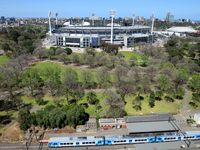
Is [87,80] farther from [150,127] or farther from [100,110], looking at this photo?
[150,127]

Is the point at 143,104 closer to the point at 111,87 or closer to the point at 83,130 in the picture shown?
the point at 111,87

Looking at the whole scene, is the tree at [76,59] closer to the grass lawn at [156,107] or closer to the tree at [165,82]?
the grass lawn at [156,107]

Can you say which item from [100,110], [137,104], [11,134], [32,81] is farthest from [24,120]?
[137,104]

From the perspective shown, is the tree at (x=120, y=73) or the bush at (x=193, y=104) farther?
the tree at (x=120, y=73)

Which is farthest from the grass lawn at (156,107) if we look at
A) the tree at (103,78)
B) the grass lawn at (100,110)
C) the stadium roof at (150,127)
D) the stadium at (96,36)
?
the stadium at (96,36)

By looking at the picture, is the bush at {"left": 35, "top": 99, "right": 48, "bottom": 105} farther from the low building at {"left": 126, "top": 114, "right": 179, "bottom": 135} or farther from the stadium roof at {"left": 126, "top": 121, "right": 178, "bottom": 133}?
the stadium roof at {"left": 126, "top": 121, "right": 178, "bottom": 133}

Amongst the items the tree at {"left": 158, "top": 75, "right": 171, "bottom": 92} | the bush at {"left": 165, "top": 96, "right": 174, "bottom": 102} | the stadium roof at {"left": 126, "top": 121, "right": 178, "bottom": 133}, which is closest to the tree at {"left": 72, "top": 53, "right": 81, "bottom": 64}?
the tree at {"left": 158, "top": 75, "right": 171, "bottom": 92}
